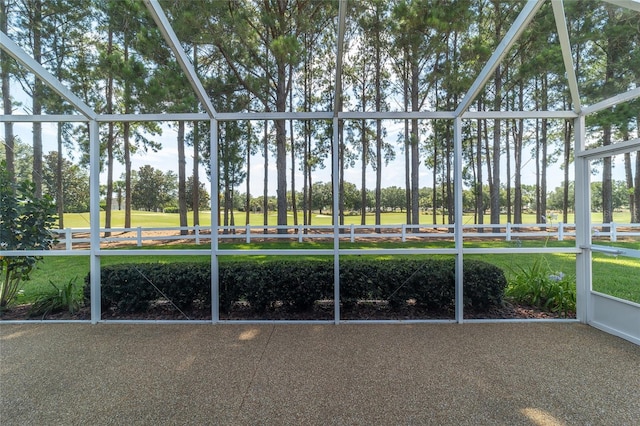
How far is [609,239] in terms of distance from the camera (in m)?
3.21

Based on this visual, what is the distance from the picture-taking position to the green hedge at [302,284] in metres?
3.42

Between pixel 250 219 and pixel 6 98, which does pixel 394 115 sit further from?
pixel 6 98

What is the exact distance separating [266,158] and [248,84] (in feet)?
6.21

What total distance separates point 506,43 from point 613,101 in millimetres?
1510

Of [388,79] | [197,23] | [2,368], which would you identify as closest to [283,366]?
[2,368]

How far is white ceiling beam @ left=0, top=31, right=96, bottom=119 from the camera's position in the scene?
246 cm

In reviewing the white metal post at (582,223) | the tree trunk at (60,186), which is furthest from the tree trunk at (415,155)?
the tree trunk at (60,186)

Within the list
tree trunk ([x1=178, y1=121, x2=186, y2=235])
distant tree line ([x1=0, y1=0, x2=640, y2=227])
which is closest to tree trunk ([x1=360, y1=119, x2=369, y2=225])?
distant tree line ([x1=0, y1=0, x2=640, y2=227])

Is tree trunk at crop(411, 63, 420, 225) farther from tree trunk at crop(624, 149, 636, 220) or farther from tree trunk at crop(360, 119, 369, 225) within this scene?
tree trunk at crop(624, 149, 636, 220)

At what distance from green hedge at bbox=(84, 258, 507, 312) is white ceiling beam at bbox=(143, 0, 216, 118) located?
195cm

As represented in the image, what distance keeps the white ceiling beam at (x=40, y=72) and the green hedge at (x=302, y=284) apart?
74.8 inches

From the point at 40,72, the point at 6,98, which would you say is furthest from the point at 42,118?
the point at 40,72

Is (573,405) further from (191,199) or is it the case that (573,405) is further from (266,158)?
(191,199)

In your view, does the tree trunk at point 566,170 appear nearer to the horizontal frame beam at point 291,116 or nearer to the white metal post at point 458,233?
the horizontal frame beam at point 291,116
